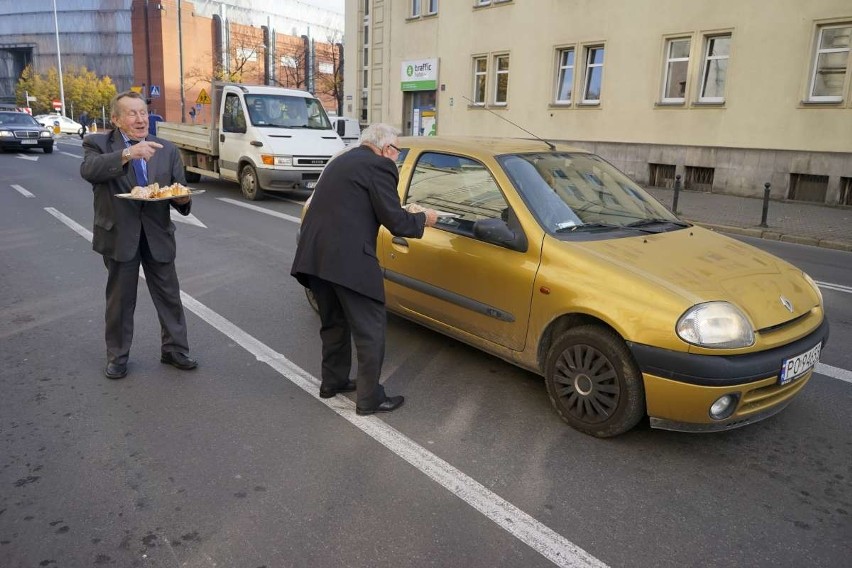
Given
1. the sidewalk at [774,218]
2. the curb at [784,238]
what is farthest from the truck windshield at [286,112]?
the curb at [784,238]

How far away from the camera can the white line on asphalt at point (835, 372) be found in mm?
4920

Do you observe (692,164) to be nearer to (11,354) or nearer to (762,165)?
(762,165)

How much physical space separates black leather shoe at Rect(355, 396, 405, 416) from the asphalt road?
0.09 meters

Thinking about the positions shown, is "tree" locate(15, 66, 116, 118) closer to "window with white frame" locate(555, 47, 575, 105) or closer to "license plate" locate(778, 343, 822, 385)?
"window with white frame" locate(555, 47, 575, 105)

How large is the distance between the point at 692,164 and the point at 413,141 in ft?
51.6

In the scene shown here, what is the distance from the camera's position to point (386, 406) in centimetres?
421

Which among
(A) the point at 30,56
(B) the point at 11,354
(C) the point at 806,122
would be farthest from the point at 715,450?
(A) the point at 30,56

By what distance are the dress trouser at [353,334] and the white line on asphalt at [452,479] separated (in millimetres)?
156

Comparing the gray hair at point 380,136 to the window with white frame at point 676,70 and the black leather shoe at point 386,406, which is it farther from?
the window with white frame at point 676,70

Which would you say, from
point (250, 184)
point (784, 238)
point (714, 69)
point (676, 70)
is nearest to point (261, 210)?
point (250, 184)

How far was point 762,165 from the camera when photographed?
57.6ft

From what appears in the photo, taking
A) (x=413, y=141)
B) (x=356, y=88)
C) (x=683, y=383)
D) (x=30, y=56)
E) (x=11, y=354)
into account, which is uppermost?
(x=30, y=56)

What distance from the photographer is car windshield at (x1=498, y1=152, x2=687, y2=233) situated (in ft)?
14.5

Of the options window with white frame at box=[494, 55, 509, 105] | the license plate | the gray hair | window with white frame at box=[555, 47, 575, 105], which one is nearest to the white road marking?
→ the gray hair
